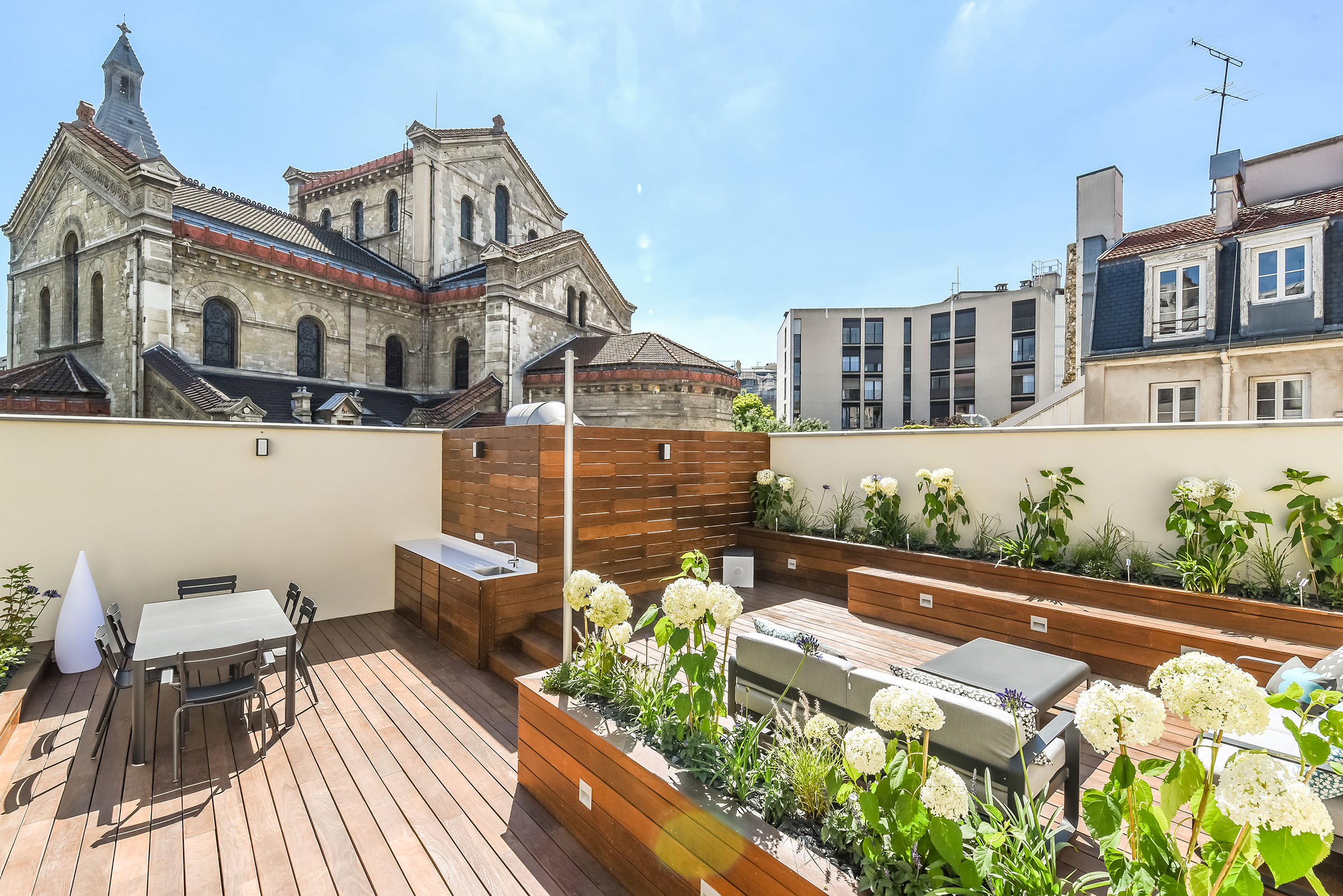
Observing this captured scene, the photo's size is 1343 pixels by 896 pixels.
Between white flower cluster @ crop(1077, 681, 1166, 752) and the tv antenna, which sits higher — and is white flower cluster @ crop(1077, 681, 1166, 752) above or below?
below

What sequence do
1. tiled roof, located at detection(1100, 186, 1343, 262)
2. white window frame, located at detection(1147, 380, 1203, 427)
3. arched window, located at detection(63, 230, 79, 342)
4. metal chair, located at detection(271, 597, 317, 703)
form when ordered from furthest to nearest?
arched window, located at detection(63, 230, 79, 342)
white window frame, located at detection(1147, 380, 1203, 427)
tiled roof, located at detection(1100, 186, 1343, 262)
metal chair, located at detection(271, 597, 317, 703)

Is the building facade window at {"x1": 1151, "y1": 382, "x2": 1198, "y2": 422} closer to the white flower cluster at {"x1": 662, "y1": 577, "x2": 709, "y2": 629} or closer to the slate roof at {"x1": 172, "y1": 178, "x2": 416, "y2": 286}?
the white flower cluster at {"x1": 662, "y1": 577, "x2": 709, "y2": 629}

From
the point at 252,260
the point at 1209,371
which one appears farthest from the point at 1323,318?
the point at 252,260

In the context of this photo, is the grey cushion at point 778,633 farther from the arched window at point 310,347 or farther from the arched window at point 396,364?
the arched window at point 396,364

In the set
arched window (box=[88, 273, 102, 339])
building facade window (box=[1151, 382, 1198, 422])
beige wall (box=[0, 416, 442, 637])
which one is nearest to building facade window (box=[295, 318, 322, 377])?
arched window (box=[88, 273, 102, 339])

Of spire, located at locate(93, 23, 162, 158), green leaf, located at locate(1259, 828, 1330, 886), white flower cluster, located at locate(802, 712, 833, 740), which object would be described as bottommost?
white flower cluster, located at locate(802, 712, 833, 740)

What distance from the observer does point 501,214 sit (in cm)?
2003

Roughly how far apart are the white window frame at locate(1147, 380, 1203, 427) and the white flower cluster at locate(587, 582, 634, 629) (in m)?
10.1

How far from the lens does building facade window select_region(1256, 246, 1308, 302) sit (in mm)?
8148

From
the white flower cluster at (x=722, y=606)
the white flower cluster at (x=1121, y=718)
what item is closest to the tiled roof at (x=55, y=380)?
the white flower cluster at (x=722, y=606)

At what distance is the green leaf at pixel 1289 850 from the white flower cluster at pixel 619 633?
2.00 metres

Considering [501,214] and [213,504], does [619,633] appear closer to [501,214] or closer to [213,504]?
[213,504]

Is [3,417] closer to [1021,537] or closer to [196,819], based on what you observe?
[196,819]

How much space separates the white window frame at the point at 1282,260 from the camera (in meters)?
7.97
